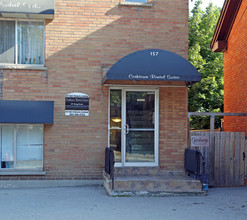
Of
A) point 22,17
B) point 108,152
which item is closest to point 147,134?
point 108,152

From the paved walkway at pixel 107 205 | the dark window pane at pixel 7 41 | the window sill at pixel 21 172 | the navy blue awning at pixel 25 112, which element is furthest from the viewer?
the dark window pane at pixel 7 41

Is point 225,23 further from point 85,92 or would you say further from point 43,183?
point 43,183

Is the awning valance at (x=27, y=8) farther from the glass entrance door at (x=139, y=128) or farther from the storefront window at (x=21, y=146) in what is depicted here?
the glass entrance door at (x=139, y=128)

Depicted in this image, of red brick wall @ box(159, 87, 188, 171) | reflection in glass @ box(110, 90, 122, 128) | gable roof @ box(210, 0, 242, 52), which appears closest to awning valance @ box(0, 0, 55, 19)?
reflection in glass @ box(110, 90, 122, 128)

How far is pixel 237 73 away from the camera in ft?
43.0

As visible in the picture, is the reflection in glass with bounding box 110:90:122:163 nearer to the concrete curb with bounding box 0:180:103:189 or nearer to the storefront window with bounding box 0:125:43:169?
the concrete curb with bounding box 0:180:103:189

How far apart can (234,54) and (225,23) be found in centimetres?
127

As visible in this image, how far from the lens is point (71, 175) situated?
10062 millimetres

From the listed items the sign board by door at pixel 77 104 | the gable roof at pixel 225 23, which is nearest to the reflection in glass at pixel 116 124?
the sign board by door at pixel 77 104

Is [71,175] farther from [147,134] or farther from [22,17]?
[22,17]

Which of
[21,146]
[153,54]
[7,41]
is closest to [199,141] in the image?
[153,54]

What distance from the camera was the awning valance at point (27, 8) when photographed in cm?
966

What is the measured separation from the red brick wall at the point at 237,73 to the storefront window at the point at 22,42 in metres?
6.52

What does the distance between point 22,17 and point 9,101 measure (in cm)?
226
